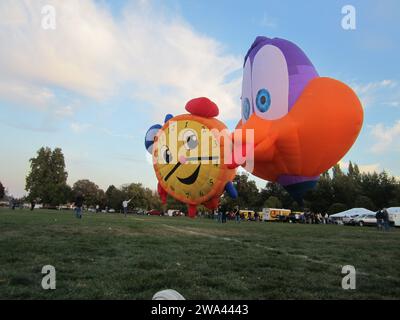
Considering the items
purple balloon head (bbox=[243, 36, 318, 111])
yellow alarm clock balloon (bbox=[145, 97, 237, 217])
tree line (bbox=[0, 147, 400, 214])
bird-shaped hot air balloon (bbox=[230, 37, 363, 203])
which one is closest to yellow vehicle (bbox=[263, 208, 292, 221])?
tree line (bbox=[0, 147, 400, 214])

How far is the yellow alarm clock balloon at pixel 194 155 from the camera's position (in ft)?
16.2

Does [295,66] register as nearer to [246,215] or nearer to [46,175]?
[246,215]

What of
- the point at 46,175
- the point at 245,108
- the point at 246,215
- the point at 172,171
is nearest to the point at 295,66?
the point at 245,108

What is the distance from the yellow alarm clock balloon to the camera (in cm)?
495

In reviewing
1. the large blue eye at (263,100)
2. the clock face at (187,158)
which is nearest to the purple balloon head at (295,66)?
the large blue eye at (263,100)

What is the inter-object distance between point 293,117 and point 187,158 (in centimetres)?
142

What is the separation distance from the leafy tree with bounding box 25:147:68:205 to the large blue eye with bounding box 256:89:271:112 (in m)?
66.4

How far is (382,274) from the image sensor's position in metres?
6.54

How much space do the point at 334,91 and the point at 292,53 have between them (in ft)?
2.58

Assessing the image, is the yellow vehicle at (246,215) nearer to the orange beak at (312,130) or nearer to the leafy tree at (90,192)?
the orange beak at (312,130)

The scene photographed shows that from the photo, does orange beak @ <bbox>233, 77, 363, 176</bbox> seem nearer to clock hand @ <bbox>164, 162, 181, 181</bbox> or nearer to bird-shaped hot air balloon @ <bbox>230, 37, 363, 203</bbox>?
bird-shaped hot air balloon @ <bbox>230, 37, 363, 203</bbox>
